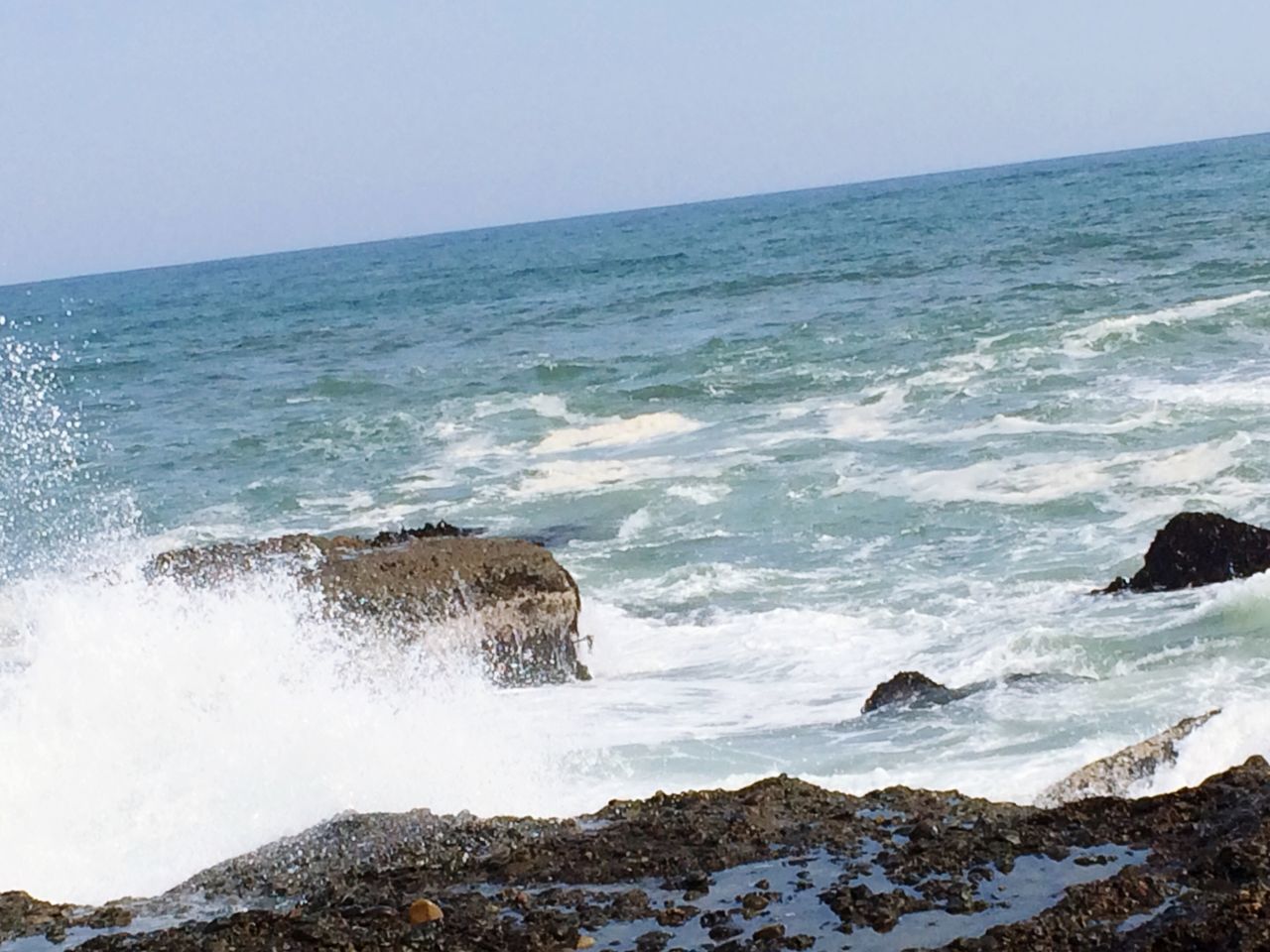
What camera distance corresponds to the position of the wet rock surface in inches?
177

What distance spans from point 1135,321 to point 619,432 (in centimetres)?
784

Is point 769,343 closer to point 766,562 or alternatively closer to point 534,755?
point 766,562

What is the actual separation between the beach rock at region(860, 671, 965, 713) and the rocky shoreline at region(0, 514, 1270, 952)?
7.44ft

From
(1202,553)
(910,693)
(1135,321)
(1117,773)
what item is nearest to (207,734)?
(910,693)

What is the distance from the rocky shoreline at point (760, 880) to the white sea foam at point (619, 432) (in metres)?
14.5

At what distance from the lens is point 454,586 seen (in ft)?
35.0

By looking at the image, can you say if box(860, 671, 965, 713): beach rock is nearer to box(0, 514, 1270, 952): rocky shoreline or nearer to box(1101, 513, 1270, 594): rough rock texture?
box(0, 514, 1270, 952): rocky shoreline

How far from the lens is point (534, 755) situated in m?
8.09

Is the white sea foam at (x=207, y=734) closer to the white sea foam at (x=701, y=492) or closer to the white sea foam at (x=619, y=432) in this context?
the white sea foam at (x=701, y=492)

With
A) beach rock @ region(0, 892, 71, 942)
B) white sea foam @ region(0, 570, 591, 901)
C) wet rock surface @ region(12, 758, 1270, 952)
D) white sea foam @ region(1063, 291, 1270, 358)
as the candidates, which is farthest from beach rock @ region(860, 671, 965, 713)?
white sea foam @ region(1063, 291, 1270, 358)

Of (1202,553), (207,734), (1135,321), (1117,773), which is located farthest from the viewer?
(1135,321)

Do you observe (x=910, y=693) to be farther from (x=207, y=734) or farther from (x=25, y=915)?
(x=25, y=915)

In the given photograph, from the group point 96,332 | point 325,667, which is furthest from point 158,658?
point 96,332

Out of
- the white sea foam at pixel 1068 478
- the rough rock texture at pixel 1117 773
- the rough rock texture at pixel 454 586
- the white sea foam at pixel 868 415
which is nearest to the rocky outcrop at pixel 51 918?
the rough rock texture at pixel 1117 773
